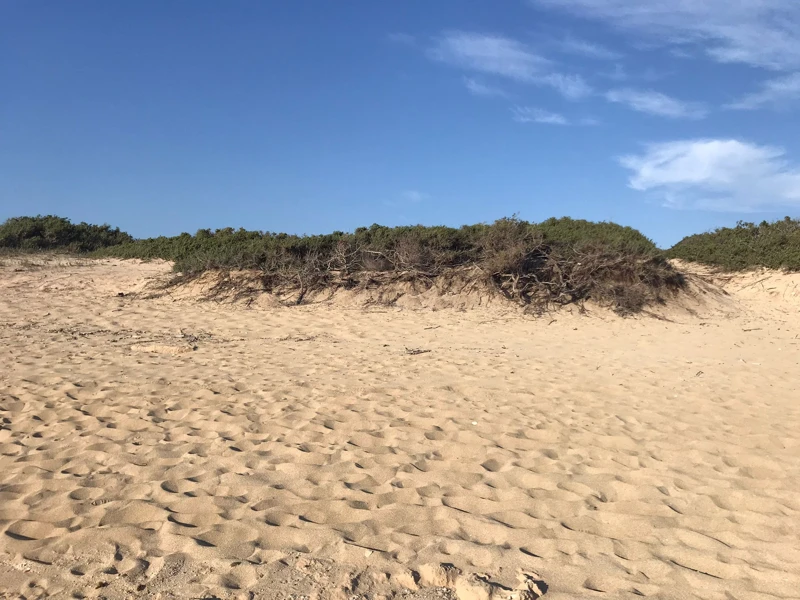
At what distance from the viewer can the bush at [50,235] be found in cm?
2356

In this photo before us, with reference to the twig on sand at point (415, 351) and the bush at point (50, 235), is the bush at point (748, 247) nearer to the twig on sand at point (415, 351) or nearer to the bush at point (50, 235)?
the twig on sand at point (415, 351)

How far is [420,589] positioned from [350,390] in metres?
3.84

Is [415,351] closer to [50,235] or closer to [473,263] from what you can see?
[473,263]

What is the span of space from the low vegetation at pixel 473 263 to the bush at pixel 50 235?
12549 mm

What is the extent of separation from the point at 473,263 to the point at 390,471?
10.6 metres

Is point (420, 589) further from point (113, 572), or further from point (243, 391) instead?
point (243, 391)

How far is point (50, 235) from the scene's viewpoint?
2483 cm

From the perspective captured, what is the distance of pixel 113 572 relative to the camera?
9.48ft

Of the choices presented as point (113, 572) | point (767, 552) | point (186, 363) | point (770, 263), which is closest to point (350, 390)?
point (186, 363)

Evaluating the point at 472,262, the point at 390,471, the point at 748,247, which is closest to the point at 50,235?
the point at 472,262

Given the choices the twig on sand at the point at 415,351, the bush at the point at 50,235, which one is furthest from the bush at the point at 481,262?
the bush at the point at 50,235

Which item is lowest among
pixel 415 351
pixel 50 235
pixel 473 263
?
pixel 415 351

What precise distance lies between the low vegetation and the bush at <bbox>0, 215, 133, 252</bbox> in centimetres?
1255

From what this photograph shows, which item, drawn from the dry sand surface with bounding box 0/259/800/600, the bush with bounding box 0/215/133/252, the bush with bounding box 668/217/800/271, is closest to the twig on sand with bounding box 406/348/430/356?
the dry sand surface with bounding box 0/259/800/600
